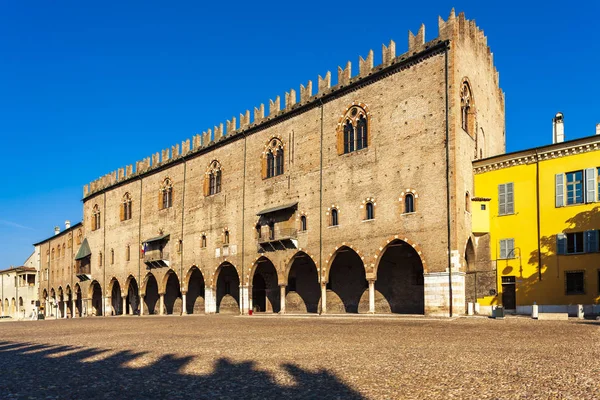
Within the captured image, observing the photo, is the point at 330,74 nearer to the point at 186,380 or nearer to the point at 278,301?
the point at 278,301

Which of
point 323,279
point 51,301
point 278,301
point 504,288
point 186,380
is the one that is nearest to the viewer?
point 186,380

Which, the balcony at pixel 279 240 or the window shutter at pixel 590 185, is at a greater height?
the window shutter at pixel 590 185

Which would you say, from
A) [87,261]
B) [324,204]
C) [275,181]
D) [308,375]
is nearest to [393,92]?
[324,204]

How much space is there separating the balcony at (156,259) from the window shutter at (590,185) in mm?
29329

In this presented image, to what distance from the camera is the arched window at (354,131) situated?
98.9 ft

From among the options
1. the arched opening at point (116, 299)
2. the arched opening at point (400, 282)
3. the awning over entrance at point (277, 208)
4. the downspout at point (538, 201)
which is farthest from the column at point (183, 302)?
the downspout at point (538, 201)

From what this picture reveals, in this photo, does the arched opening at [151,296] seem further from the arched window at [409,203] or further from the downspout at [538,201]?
the downspout at [538,201]

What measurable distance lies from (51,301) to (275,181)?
4275 cm

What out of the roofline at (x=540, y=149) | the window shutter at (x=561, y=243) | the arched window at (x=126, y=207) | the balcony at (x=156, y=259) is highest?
the roofline at (x=540, y=149)

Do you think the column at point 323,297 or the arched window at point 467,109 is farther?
the column at point 323,297

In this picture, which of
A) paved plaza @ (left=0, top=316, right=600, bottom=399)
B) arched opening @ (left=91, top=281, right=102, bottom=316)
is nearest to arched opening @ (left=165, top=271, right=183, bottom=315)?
arched opening @ (left=91, top=281, right=102, bottom=316)

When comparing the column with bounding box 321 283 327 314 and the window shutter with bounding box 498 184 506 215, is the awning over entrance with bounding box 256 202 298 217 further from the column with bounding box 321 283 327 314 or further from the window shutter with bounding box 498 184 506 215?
the window shutter with bounding box 498 184 506 215

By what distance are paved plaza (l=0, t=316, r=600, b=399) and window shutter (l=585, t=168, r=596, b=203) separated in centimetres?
1247

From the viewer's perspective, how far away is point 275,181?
34719 millimetres
